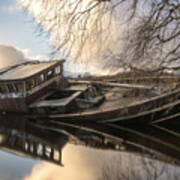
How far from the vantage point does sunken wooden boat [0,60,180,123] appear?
7344 mm

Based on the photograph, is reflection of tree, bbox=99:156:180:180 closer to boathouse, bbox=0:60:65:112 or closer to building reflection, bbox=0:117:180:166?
building reflection, bbox=0:117:180:166

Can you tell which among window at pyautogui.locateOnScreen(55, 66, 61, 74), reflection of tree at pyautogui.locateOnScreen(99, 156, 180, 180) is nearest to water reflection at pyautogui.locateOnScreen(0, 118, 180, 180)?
reflection of tree at pyautogui.locateOnScreen(99, 156, 180, 180)

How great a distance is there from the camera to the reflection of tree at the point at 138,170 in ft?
16.5

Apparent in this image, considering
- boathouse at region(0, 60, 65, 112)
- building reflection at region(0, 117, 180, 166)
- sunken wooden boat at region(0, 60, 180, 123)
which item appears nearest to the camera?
building reflection at region(0, 117, 180, 166)

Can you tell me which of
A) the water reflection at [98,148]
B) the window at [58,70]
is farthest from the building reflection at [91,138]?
the window at [58,70]

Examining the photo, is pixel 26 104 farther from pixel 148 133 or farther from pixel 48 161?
pixel 148 133

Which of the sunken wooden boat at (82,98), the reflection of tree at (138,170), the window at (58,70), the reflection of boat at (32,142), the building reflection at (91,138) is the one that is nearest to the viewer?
the reflection of tree at (138,170)

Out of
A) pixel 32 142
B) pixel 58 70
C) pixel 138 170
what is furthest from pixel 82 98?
pixel 138 170

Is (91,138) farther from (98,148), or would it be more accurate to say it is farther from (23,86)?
(23,86)

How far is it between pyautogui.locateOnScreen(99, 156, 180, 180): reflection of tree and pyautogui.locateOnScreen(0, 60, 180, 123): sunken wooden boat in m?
2.23

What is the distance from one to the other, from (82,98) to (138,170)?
5127 mm

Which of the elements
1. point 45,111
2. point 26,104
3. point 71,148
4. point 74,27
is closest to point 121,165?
point 71,148

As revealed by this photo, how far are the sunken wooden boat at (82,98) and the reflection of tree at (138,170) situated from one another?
2.23 meters

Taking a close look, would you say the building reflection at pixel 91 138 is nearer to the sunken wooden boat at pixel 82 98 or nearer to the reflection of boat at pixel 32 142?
the reflection of boat at pixel 32 142
